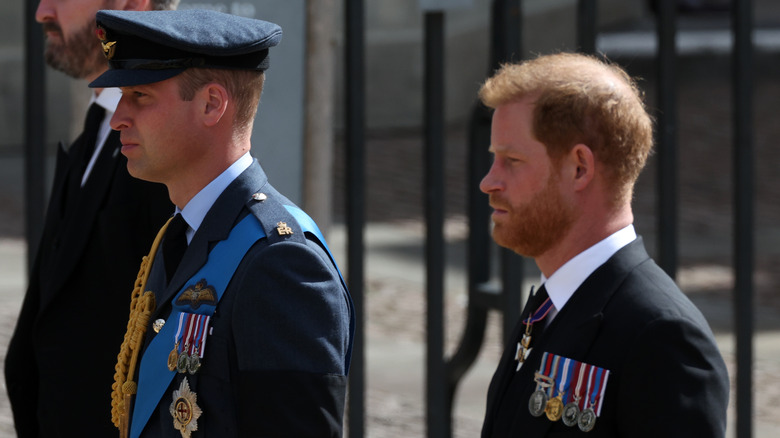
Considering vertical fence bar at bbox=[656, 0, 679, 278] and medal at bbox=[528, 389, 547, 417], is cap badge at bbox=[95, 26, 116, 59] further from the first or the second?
vertical fence bar at bbox=[656, 0, 679, 278]

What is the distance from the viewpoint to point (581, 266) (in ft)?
7.68

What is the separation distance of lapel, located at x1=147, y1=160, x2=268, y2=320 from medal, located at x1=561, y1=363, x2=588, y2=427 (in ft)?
2.35

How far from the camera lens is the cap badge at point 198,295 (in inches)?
90.0

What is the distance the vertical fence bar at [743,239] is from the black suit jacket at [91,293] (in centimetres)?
247

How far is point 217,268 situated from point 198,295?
0.06 m

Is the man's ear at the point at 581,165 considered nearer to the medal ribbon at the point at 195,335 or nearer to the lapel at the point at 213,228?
the lapel at the point at 213,228

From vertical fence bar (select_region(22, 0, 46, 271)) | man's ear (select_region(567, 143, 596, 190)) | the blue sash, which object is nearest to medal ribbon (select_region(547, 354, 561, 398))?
man's ear (select_region(567, 143, 596, 190))

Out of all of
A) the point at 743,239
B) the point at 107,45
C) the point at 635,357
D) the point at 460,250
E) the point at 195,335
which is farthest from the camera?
the point at 460,250

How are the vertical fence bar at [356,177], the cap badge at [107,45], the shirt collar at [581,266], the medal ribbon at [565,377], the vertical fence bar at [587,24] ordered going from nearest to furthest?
the medal ribbon at [565,377]
the shirt collar at [581,266]
the cap badge at [107,45]
the vertical fence bar at [356,177]
the vertical fence bar at [587,24]

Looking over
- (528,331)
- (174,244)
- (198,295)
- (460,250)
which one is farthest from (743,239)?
(460,250)

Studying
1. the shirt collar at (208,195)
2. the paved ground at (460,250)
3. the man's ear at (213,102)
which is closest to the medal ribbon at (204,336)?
the shirt collar at (208,195)

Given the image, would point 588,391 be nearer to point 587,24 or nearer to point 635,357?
point 635,357

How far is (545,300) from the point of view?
2.45m

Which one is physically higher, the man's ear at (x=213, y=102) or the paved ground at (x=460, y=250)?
the man's ear at (x=213, y=102)
